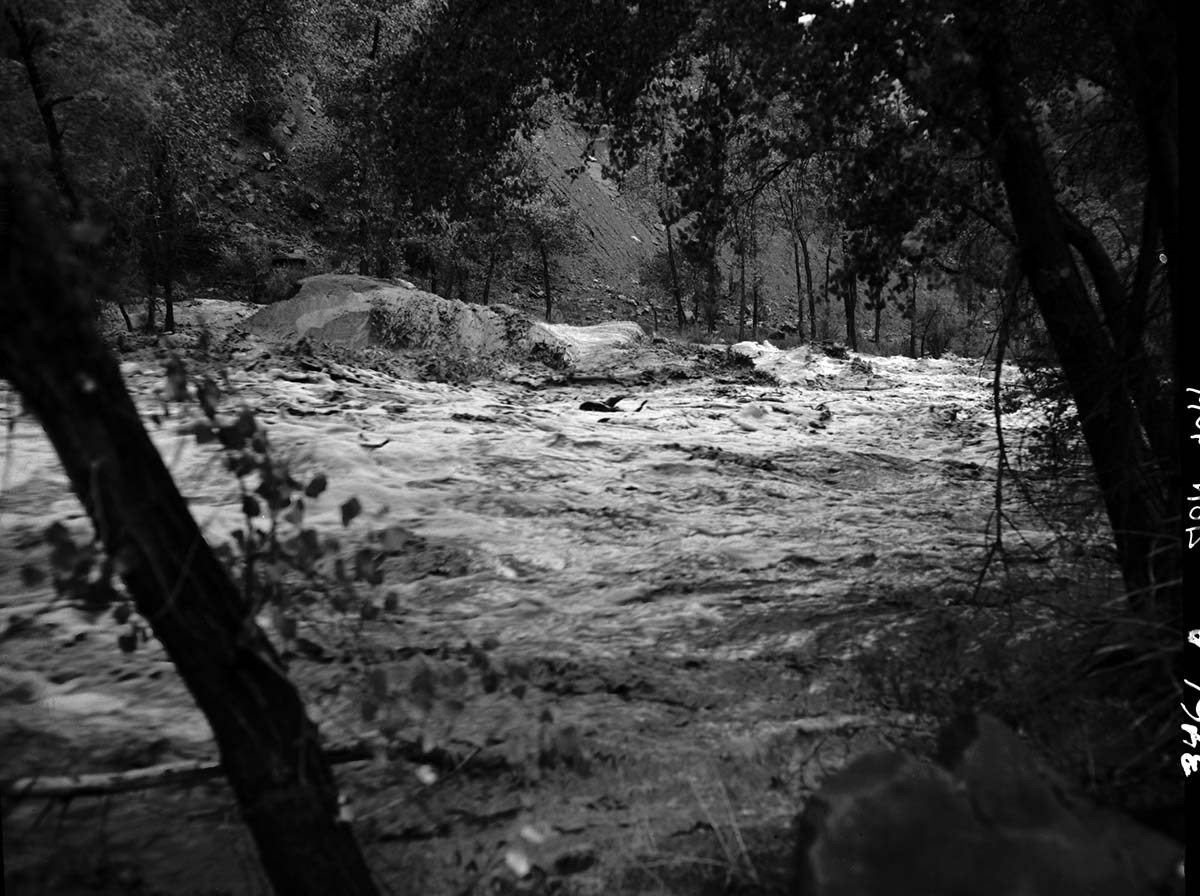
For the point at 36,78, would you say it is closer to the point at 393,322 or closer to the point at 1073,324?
the point at 393,322

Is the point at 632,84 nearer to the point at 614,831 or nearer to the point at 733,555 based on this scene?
the point at 733,555

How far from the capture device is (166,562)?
71.8 inches

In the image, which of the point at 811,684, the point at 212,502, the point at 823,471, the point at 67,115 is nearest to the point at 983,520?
the point at 823,471

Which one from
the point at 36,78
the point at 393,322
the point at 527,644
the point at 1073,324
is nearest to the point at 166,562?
the point at 527,644

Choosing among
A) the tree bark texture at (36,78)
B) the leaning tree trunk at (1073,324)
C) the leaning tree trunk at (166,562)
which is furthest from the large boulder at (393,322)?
the leaning tree trunk at (166,562)

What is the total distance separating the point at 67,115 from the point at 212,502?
681 inches

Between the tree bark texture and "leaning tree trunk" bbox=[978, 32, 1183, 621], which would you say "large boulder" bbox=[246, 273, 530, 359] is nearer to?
the tree bark texture

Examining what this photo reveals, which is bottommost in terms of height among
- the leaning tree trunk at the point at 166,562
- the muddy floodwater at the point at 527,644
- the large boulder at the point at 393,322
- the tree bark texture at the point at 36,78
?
the muddy floodwater at the point at 527,644

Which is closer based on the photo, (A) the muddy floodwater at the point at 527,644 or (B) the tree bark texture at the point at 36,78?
(A) the muddy floodwater at the point at 527,644

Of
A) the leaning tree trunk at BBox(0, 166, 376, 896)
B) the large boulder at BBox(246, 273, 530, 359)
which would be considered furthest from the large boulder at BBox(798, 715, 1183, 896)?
the large boulder at BBox(246, 273, 530, 359)

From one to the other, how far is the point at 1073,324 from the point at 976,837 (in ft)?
10.4

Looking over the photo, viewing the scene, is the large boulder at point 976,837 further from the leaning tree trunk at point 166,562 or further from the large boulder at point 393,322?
the large boulder at point 393,322

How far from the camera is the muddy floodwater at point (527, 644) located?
262 cm

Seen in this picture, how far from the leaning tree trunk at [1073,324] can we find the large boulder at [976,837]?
1.80m
